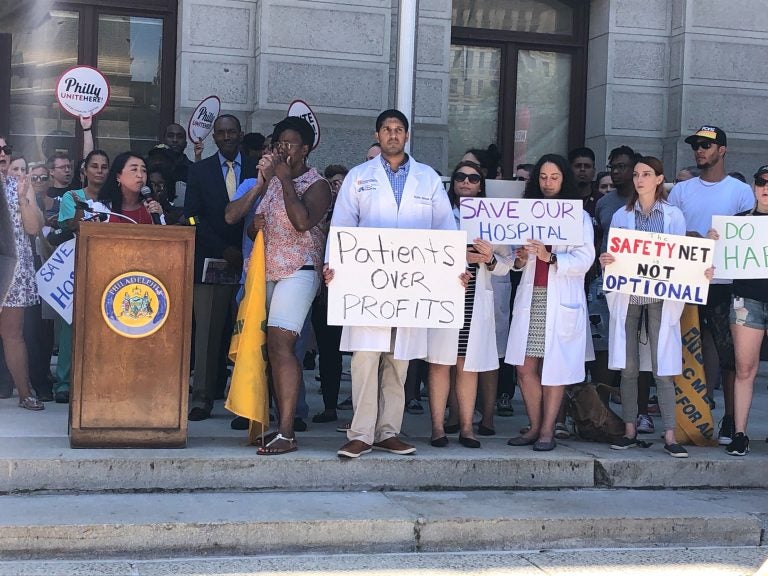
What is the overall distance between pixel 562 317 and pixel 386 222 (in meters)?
1.33

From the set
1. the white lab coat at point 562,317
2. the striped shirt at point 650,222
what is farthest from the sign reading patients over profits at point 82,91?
the striped shirt at point 650,222

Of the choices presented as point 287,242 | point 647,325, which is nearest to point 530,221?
point 647,325

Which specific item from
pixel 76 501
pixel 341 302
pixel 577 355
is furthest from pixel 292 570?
pixel 577 355

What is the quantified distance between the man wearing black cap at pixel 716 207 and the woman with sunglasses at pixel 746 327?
0.23m

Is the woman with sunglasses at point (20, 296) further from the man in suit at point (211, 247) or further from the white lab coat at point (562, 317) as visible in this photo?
the white lab coat at point (562, 317)

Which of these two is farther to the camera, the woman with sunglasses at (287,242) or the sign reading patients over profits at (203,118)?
the sign reading patients over profits at (203,118)

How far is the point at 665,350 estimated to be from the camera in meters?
7.22

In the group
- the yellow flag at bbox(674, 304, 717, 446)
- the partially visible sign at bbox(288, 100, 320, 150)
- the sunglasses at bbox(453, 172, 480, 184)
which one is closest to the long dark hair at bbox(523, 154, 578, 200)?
the sunglasses at bbox(453, 172, 480, 184)

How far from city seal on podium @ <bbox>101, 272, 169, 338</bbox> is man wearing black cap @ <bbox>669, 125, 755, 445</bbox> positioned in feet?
12.0

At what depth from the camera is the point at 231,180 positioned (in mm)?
7816

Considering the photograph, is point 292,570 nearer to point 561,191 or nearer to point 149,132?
point 561,191

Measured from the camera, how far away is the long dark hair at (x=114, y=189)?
7453mm

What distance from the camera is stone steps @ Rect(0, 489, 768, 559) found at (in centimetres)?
546

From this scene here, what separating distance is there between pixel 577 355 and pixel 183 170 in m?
3.97
